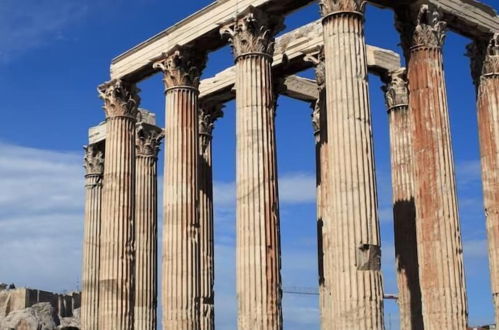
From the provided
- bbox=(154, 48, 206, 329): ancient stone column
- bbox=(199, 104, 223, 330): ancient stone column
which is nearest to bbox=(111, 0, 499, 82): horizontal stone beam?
bbox=(154, 48, 206, 329): ancient stone column

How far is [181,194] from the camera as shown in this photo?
3070 cm

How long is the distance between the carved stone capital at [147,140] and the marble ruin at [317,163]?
0.86 metres

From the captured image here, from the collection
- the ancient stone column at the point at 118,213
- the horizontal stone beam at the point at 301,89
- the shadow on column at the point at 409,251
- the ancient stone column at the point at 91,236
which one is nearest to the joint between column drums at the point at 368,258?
the shadow on column at the point at 409,251

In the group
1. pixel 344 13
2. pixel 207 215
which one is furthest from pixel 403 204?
pixel 344 13

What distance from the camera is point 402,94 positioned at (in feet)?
111

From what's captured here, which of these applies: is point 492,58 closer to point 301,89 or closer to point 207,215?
point 301,89

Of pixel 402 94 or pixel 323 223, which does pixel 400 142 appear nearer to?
pixel 402 94

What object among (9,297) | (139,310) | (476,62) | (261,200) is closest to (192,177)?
(261,200)

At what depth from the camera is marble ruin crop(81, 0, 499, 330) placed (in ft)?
80.5

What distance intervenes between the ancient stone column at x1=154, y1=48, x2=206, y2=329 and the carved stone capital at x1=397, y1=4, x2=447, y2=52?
8.25 meters

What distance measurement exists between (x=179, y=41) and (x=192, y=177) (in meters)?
5.37

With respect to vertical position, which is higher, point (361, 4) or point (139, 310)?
point (361, 4)

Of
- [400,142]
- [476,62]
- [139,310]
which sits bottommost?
[139,310]

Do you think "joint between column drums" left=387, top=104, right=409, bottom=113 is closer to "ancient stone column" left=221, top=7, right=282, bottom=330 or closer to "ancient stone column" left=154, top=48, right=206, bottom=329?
"ancient stone column" left=221, top=7, right=282, bottom=330
